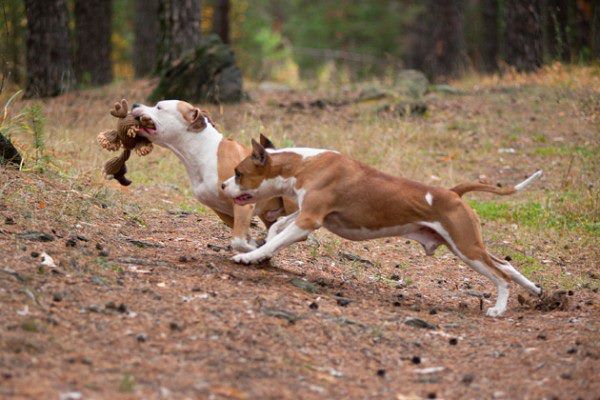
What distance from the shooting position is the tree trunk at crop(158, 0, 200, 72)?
16.3m

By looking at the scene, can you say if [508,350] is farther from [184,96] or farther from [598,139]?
[184,96]

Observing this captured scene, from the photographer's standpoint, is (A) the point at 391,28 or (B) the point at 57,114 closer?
(B) the point at 57,114

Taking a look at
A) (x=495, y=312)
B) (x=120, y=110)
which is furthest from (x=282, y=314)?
(x=120, y=110)

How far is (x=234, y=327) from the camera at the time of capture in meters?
5.79

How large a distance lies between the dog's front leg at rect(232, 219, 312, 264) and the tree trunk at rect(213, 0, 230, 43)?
19.1 m

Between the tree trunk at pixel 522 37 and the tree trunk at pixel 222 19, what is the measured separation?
8.58 m

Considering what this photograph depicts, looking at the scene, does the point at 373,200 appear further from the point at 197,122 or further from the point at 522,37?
the point at 522,37

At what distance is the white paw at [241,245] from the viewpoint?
7.53m

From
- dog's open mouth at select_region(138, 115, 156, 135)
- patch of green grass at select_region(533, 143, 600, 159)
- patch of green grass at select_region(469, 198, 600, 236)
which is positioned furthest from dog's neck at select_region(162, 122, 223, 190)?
patch of green grass at select_region(533, 143, 600, 159)

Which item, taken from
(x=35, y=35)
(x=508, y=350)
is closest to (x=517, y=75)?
(x=35, y=35)

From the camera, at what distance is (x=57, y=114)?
14188 millimetres

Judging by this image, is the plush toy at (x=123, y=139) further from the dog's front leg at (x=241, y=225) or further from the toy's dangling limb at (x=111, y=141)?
the dog's front leg at (x=241, y=225)

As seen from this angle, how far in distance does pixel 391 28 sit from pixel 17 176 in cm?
3440

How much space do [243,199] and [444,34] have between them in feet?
61.8
